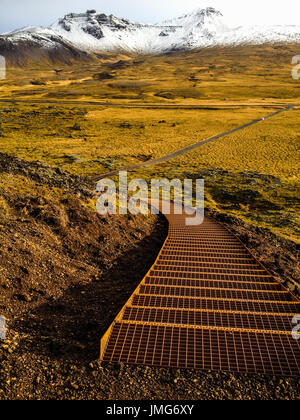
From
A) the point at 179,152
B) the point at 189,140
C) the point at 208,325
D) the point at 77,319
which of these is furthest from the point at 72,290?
the point at 189,140

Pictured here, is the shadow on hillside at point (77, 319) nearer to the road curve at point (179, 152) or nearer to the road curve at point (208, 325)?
the road curve at point (208, 325)

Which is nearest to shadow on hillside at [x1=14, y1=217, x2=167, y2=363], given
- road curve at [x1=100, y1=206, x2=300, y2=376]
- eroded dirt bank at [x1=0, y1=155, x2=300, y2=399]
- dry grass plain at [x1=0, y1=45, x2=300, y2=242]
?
eroded dirt bank at [x1=0, y1=155, x2=300, y2=399]

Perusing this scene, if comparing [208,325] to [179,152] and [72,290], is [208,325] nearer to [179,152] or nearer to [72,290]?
[72,290]

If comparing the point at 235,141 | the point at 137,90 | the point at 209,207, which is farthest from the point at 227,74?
the point at 209,207

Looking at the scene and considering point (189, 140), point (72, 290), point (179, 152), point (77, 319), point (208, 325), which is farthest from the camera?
point (189, 140)

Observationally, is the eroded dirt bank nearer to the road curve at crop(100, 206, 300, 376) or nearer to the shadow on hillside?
the shadow on hillside

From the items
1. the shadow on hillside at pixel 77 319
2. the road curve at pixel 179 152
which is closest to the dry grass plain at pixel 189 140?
the road curve at pixel 179 152
